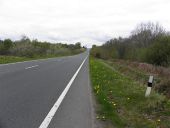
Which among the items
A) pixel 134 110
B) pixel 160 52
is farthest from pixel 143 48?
pixel 134 110

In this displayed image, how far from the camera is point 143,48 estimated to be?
60406mm

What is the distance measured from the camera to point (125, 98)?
11.6m

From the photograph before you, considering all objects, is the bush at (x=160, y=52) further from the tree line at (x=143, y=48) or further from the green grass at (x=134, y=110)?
the green grass at (x=134, y=110)

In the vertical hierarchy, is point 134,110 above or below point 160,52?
below

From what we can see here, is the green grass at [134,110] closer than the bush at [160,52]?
Yes

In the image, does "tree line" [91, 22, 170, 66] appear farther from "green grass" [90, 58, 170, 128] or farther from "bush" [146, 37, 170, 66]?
"green grass" [90, 58, 170, 128]

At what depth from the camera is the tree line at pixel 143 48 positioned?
44.6 meters

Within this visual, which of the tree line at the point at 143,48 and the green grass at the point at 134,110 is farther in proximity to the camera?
the tree line at the point at 143,48

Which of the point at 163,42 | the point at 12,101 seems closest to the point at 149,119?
the point at 12,101

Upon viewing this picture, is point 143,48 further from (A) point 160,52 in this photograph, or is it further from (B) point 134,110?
(B) point 134,110

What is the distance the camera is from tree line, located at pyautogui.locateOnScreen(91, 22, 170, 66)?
44625 mm

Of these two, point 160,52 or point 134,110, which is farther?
point 160,52

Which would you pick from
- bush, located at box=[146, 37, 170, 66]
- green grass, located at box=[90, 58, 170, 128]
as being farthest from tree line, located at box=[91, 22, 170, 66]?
green grass, located at box=[90, 58, 170, 128]

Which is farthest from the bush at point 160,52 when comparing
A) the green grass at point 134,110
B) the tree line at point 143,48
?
the green grass at point 134,110
